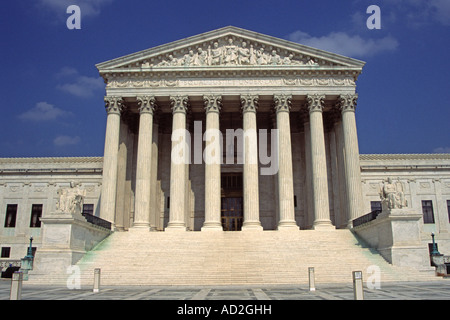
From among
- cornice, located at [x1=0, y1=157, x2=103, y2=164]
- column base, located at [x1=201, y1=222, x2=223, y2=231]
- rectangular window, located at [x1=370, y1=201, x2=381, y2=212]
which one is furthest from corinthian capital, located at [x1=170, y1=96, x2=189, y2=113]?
rectangular window, located at [x1=370, y1=201, x2=381, y2=212]

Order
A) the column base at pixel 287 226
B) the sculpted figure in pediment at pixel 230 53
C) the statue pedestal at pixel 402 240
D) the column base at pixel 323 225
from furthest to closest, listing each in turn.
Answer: the sculpted figure in pediment at pixel 230 53, the column base at pixel 323 225, the column base at pixel 287 226, the statue pedestal at pixel 402 240

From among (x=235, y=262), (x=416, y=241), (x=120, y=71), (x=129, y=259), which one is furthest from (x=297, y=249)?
(x=120, y=71)

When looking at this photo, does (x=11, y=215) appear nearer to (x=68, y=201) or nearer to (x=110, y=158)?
(x=110, y=158)

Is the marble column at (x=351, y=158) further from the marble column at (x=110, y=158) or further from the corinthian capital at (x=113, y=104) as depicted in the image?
the marble column at (x=110, y=158)

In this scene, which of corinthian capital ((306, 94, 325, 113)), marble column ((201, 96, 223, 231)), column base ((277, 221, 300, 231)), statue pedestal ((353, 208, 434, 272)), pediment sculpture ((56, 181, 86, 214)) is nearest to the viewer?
statue pedestal ((353, 208, 434, 272))

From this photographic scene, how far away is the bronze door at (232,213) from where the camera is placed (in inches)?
1682

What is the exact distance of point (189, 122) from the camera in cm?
4241

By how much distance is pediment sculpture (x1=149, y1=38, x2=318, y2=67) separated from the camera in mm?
37844

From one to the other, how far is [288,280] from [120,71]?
80.9 ft

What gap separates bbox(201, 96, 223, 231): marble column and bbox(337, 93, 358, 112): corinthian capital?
11269 mm

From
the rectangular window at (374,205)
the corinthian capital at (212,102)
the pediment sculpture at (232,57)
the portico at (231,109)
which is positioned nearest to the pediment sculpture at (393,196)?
the portico at (231,109)

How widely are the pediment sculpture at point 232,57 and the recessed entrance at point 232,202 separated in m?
12.2

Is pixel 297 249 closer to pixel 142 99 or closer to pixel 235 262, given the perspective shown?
pixel 235 262

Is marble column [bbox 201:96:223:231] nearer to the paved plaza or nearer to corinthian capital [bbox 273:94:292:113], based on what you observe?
corinthian capital [bbox 273:94:292:113]
